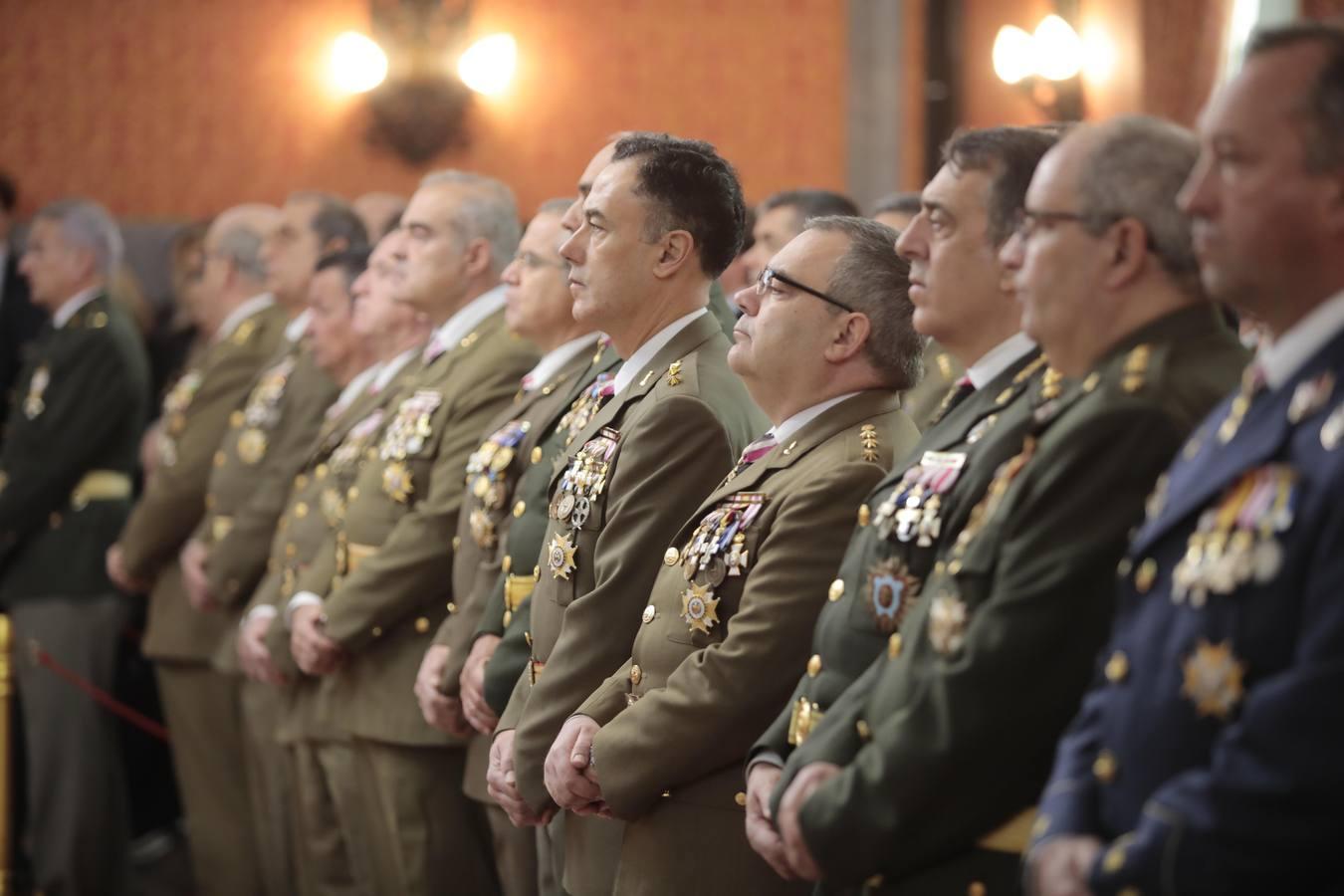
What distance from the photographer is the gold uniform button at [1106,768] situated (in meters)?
1.74

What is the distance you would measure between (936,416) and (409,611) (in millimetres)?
1791

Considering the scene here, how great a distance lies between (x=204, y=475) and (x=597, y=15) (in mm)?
3718

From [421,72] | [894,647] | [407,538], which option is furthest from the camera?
[421,72]

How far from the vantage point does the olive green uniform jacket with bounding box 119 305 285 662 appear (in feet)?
16.9

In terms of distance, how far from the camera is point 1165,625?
1.70 m

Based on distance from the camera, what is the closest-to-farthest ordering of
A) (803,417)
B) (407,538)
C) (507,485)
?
(803,417) < (507,485) < (407,538)

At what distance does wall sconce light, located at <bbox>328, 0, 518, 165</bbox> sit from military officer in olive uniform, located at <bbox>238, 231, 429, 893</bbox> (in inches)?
143

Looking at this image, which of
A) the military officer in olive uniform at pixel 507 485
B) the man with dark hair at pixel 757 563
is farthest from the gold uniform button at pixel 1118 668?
the military officer in olive uniform at pixel 507 485

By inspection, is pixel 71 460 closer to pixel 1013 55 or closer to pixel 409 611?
pixel 409 611

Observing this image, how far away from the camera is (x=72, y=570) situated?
17.5 ft

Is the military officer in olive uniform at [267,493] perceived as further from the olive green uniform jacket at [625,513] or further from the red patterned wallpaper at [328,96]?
the red patterned wallpaper at [328,96]

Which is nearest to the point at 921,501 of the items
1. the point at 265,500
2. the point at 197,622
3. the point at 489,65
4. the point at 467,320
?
the point at 467,320

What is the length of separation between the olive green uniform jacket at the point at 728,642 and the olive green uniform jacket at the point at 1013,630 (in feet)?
1.45

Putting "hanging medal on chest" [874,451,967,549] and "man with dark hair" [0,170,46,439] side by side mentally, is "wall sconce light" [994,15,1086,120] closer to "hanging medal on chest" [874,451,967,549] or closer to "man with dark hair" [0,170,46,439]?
"man with dark hair" [0,170,46,439]
